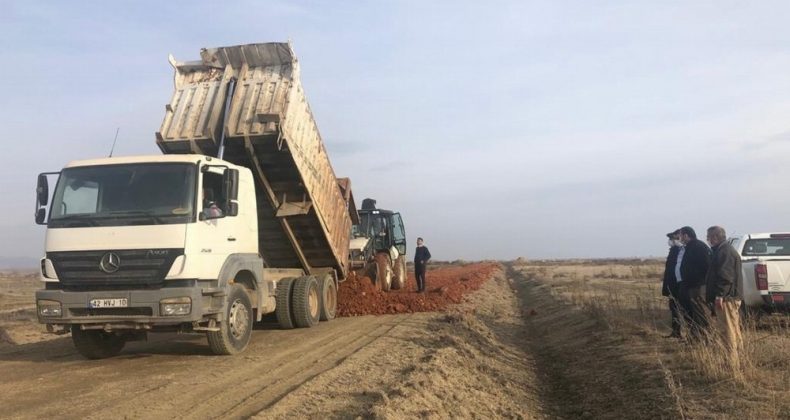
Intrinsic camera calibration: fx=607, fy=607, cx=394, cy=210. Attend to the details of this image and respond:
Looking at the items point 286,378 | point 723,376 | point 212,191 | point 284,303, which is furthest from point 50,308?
point 723,376

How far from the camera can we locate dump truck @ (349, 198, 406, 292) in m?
17.3

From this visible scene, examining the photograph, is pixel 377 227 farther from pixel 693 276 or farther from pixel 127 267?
pixel 127 267

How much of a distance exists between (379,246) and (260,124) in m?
10.0

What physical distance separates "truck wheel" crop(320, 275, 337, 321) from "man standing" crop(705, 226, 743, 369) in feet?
24.9

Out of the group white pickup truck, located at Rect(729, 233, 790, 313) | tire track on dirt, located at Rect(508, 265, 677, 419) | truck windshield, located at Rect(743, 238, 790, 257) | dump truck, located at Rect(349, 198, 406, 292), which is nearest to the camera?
tire track on dirt, located at Rect(508, 265, 677, 419)

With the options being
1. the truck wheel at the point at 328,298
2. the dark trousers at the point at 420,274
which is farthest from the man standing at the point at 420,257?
the truck wheel at the point at 328,298

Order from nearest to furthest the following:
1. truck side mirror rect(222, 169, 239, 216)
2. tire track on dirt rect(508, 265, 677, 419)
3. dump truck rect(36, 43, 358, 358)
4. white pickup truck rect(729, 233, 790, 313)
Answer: tire track on dirt rect(508, 265, 677, 419), dump truck rect(36, 43, 358, 358), truck side mirror rect(222, 169, 239, 216), white pickup truck rect(729, 233, 790, 313)

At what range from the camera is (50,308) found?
7.84 metres

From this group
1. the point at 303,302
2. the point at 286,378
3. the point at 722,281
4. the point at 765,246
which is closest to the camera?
the point at 286,378

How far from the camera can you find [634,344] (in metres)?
9.75

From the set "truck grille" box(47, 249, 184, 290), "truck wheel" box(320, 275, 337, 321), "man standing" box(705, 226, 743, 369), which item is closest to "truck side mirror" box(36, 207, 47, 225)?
"truck grille" box(47, 249, 184, 290)

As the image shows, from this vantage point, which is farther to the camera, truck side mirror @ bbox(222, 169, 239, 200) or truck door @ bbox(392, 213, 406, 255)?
truck door @ bbox(392, 213, 406, 255)

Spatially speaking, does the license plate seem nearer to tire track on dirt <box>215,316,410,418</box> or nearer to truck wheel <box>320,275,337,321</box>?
tire track on dirt <box>215,316,410,418</box>

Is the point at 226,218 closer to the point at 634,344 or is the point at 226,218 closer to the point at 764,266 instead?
the point at 634,344
